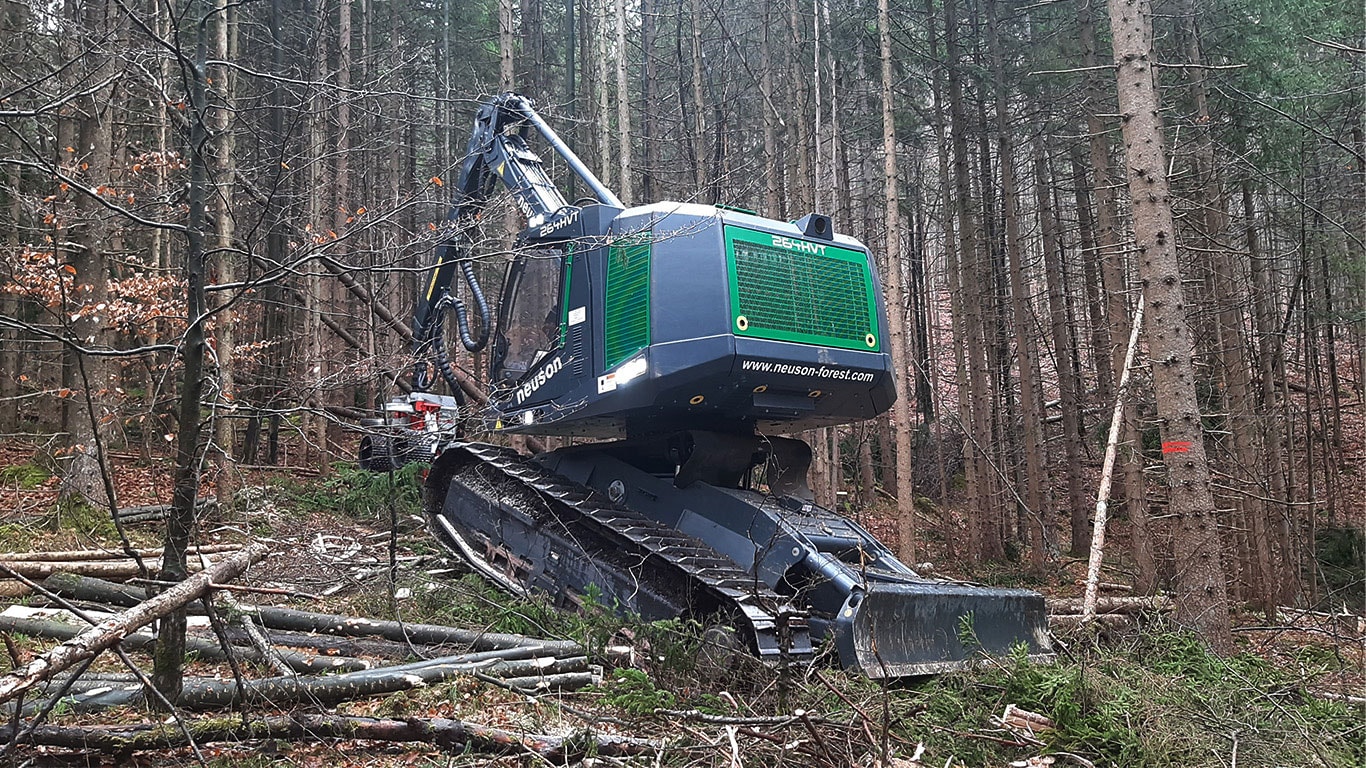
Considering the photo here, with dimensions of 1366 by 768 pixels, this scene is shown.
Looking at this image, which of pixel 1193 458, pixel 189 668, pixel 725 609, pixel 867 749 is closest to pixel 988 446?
pixel 1193 458

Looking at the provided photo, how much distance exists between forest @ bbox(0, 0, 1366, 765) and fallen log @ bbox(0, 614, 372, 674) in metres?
1.37

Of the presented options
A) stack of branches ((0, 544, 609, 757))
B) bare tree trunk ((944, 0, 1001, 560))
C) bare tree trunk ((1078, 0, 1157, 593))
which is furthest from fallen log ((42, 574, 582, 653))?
bare tree trunk ((944, 0, 1001, 560))

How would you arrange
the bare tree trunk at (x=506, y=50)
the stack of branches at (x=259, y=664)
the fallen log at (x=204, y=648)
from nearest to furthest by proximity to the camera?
the stack of branches at (x=259, y=664)
the fallen log at (x=204, y=648)
the bare tree trunk at (x=506, y=50)

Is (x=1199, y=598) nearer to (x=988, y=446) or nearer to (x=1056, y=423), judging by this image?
(x=988, y=446)

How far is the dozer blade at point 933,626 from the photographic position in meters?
5.87

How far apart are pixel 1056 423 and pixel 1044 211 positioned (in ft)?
25.5

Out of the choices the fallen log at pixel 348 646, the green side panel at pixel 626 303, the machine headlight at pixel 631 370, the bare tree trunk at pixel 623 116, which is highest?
the bare tree trunk at pixel 623 116

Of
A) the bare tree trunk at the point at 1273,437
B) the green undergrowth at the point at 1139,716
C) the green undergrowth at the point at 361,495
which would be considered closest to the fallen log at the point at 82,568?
the green undergrowth at the point at 361,495

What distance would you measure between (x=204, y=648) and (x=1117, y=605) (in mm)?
7767

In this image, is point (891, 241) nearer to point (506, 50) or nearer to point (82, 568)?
point (506, 50)

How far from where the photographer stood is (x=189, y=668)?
5504 millimetres

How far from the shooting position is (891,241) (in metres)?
12.6

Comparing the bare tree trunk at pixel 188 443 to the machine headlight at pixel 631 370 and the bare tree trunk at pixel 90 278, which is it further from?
the bare tree trunk at pixel 90 278


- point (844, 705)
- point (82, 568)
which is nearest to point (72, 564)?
point (82, 568)
